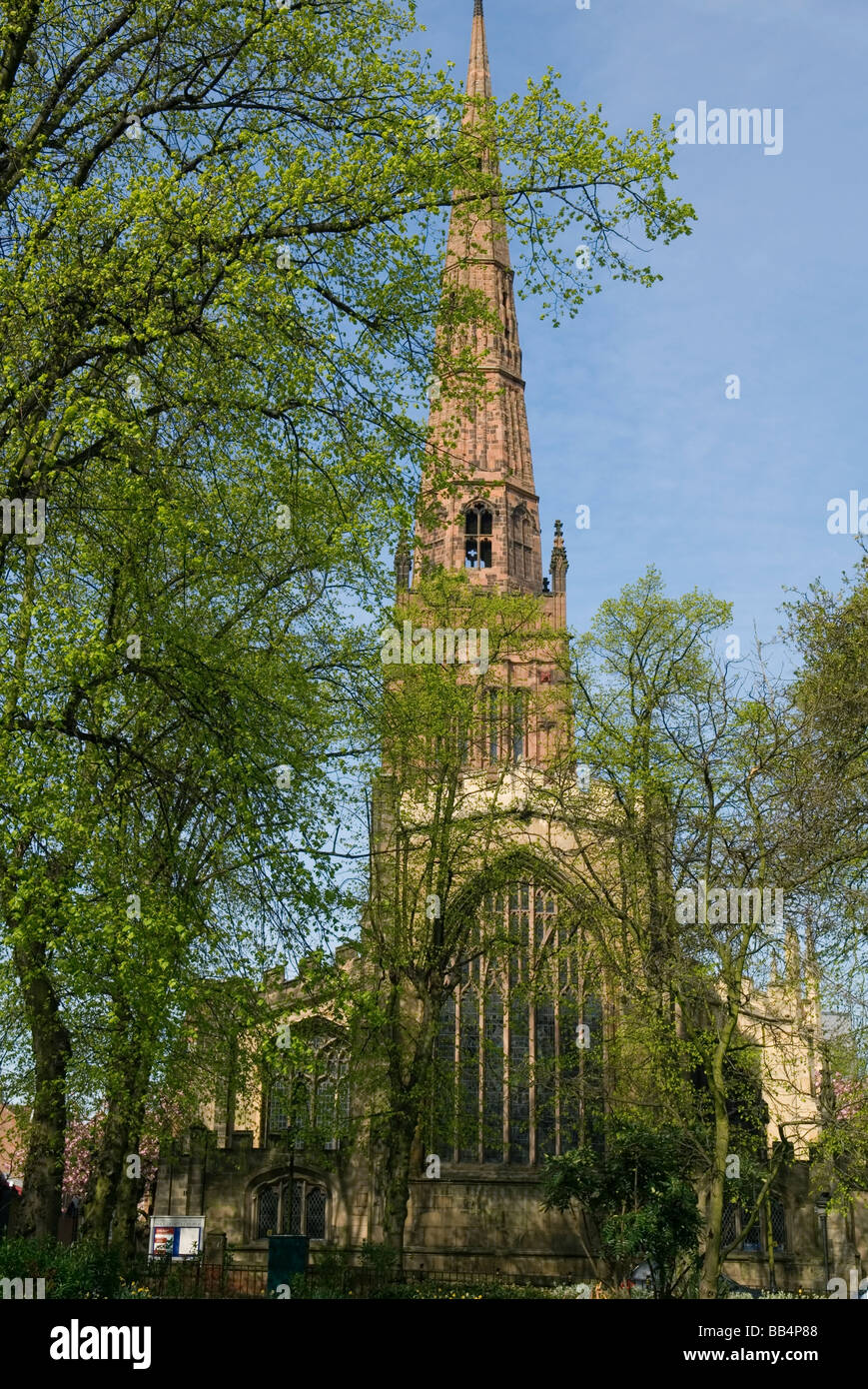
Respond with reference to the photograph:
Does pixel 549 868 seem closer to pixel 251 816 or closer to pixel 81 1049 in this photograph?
pixel 81 1049

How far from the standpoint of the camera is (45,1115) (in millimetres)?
16203

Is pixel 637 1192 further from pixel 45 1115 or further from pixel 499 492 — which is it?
pixel 499 492

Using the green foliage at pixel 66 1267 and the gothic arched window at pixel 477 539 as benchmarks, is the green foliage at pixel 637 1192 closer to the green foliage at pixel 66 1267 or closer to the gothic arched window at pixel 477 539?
the green foliage at pixel 66 1267

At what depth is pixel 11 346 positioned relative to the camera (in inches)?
468

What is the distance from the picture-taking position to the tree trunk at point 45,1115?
49.7 feet

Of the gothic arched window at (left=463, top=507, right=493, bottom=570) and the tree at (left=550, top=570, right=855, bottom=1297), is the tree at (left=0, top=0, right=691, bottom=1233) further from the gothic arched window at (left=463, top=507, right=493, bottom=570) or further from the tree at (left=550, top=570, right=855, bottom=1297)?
the gothic arched window at (left=463, top=507, right=493, bottom=570)

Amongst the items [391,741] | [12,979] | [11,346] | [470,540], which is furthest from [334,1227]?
[470,540]

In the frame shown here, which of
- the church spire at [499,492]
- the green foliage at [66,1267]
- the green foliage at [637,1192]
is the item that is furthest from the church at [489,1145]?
the church spire at [499,492]

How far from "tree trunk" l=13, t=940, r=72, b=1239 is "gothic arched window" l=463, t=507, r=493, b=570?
40.5 meters

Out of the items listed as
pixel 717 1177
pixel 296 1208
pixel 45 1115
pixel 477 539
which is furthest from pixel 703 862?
pixel 477 539

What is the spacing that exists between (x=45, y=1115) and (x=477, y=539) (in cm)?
4171

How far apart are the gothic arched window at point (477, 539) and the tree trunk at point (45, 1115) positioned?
133 ft

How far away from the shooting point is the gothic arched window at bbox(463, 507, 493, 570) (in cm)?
5559
